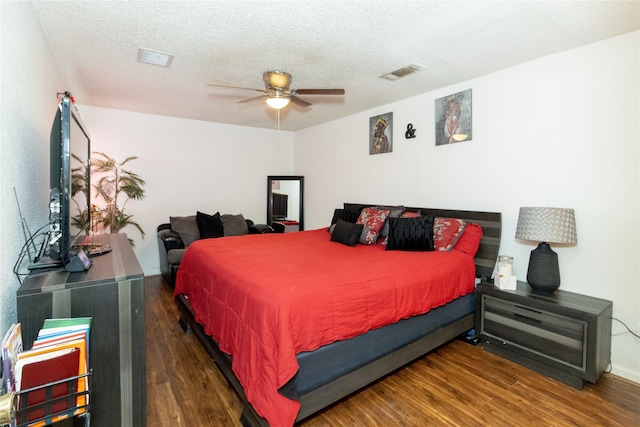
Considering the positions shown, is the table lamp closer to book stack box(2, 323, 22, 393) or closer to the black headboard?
the black headboard

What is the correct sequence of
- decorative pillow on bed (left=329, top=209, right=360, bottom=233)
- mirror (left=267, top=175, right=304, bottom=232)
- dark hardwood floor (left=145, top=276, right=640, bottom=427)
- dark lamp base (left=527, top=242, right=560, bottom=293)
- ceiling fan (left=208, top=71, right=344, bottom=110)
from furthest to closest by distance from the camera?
mirror (left=267, top=175, right=304, bottom=232) → decorative pillow on bed (left=329, top=209, right=360, bottom=233) → ceiling fan (left=208, top=71, right=344, bottom=110) → dark lamp base (left=527, top=242, right=560, bottom=293) → dark hardwood floor (left=145, top=276, right=640, bottom=427)

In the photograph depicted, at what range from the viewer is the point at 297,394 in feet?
5.40

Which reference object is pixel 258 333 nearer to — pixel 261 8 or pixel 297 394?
pixel 297 394

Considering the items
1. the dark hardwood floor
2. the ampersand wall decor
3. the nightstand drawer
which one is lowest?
the dark hardwood floor

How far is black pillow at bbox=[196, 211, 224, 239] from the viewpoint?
4.57m

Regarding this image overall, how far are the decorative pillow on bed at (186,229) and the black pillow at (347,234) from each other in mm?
2199

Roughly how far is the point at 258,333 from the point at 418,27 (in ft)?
7.55

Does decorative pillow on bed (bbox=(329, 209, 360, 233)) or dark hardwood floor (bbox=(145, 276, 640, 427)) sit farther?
decorative pillow on bed (bbox=(329, 209, 360, 233))

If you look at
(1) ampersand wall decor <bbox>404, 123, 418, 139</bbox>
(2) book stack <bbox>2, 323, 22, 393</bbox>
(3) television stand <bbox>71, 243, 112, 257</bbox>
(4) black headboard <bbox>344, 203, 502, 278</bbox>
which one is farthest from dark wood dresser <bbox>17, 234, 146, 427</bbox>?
(1) ampersand wall decor <bbox>404, 123, 418, 139</bbox>

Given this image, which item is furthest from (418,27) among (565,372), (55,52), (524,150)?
(55,52)

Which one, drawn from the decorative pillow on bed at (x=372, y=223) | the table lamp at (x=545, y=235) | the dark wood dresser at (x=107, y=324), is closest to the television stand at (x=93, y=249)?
the dark wood dresser at (x=107, y=324)

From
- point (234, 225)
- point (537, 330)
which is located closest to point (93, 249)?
point (234, 225)

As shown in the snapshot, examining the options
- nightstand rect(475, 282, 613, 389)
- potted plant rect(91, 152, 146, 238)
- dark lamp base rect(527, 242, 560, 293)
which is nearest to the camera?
nightstand rect(475, 282, 613, 389)

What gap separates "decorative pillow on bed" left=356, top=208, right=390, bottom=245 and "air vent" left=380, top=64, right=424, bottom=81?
1.46 meters
